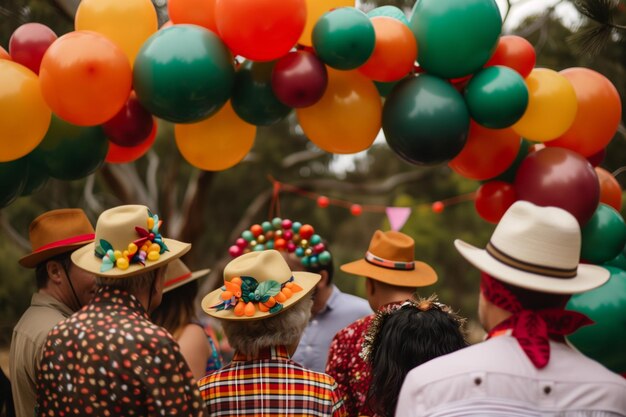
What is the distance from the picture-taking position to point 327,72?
3430 mm

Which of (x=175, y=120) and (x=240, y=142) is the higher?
(x=175, y=120)

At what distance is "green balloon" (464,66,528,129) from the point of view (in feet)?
10.7

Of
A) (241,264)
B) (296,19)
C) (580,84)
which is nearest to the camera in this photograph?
(241,264)

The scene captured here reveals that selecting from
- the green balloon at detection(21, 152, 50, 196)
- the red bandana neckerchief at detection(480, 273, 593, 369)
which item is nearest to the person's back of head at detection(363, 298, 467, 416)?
the red bandana neckerchief at detection(480, 273, 593, 369)

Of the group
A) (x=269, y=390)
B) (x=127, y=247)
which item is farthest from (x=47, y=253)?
(x=269, y=390)

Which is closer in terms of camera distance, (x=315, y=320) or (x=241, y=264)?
(x=241, y=264)

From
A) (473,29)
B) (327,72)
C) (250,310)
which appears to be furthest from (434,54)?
(250,310)

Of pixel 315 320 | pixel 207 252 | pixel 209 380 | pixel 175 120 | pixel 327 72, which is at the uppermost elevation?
pixel 327 72

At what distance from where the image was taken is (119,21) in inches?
135

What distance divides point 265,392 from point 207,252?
16589 millimetres

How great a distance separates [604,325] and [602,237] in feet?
1.49

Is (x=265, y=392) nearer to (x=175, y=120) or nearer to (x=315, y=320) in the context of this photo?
(x=175, y=120)

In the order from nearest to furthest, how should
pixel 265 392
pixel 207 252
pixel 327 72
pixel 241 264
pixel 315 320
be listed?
pixel 265 392 < pixel 241 264 < pixel 327 72 < pixel 315 320 < pixel 207 252

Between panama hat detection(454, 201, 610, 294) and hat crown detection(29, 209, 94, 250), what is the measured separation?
207cm
